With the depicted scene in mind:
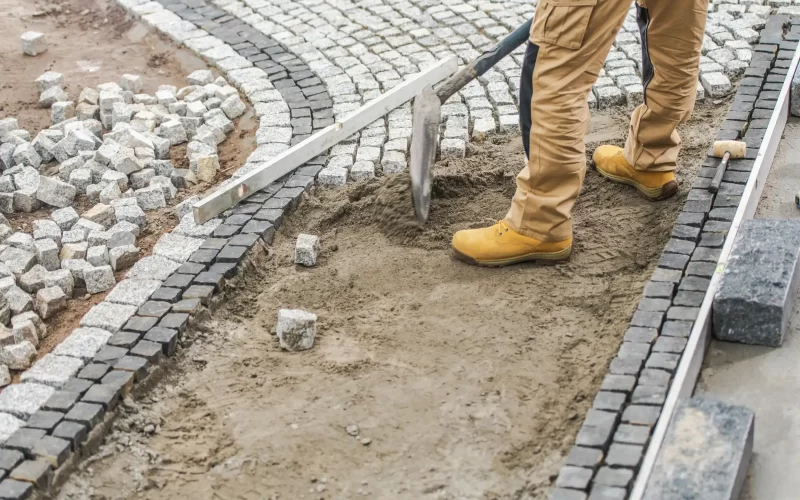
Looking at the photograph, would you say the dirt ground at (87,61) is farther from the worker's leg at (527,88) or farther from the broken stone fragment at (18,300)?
the worker's leg at (527,88)

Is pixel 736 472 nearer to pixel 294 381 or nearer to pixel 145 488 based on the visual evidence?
pixel 294 381

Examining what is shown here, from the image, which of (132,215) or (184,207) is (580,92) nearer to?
(184,207)

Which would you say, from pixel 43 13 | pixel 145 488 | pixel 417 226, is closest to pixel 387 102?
pixel 417 226

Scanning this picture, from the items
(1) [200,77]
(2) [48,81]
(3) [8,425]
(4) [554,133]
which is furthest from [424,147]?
(2) [48,81]

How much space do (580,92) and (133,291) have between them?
7.62 feet

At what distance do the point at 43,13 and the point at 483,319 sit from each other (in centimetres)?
567

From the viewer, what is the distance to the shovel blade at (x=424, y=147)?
512 cm

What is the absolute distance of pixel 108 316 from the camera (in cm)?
465

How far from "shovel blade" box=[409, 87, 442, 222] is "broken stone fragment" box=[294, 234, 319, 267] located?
58 centimetres

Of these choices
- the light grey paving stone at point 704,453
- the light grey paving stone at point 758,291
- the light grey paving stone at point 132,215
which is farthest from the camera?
the light grey paving stone at point 132,215

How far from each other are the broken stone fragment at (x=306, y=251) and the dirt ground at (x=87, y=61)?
892mm

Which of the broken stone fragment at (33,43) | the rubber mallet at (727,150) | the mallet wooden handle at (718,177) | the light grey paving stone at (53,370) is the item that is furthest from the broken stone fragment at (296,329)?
the broken stone fragment at (33,43)

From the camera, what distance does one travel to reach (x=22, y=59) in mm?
7688

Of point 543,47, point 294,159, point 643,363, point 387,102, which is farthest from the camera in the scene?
point 387,102
